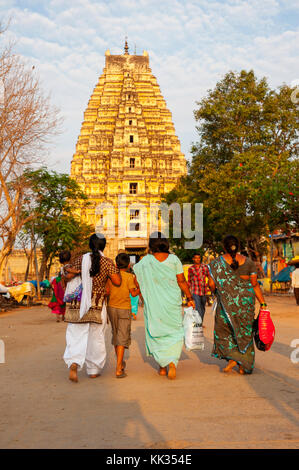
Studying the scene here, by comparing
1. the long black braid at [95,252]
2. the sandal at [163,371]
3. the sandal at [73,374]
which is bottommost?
the sandal at [163,371]

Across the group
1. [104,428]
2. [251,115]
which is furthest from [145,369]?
[251,115]

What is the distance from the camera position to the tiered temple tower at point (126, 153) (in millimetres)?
54562

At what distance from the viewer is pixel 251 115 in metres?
29.5

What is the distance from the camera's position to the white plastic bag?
6820mm

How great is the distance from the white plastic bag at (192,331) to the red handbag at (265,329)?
843 millimetres

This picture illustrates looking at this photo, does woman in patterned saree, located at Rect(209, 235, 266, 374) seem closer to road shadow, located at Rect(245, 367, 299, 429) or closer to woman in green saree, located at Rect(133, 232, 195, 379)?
road shadow, located at Rect(245, 367, 299, 429)

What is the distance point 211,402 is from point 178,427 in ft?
3.00

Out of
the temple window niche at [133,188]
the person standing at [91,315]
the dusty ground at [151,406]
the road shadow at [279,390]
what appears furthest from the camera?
the temple window niche at [133,188]

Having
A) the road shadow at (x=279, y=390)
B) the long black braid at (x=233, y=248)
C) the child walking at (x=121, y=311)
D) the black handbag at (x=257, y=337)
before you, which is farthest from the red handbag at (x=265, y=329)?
the child walking at (x=121, y=311)

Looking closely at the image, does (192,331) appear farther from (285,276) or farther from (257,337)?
(285,276)

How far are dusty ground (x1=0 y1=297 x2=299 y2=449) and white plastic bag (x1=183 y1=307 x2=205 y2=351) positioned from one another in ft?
1.07

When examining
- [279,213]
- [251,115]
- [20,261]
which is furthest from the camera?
[20,261]

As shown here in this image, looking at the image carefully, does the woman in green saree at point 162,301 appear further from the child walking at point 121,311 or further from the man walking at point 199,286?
Result: the man walking at point 199,286
